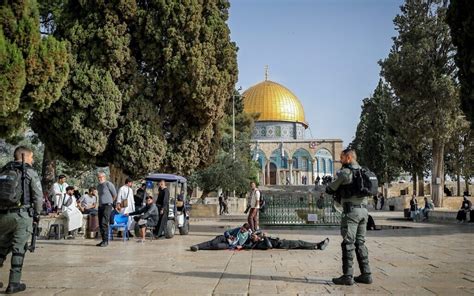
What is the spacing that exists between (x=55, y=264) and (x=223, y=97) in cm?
1129

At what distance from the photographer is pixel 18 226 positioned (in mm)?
5336

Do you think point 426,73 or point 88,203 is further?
point 426,73

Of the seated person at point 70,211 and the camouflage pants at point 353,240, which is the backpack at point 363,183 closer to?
the camouflage pants at point 353,240

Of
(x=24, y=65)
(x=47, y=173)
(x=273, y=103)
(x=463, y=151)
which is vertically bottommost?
(x=47, y=173)

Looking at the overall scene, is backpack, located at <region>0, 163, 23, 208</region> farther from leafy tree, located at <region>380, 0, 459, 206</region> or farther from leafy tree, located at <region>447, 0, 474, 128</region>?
leafy tree, located at <region>380, 0, 459, 206</region>

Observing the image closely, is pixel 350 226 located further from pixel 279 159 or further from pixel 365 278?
pixel 279 159

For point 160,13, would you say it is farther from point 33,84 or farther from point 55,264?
point 55,264

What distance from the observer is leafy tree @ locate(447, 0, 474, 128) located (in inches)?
585

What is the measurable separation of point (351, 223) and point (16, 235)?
3.70m

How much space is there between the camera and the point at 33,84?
32.7ft

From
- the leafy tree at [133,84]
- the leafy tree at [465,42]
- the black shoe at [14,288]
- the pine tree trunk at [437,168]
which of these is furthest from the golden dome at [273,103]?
the black shoe at [14,288]

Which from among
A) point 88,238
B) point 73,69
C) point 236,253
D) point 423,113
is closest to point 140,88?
point 73,69

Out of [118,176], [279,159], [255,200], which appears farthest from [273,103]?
[255,200]

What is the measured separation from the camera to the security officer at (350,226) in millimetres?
5703
